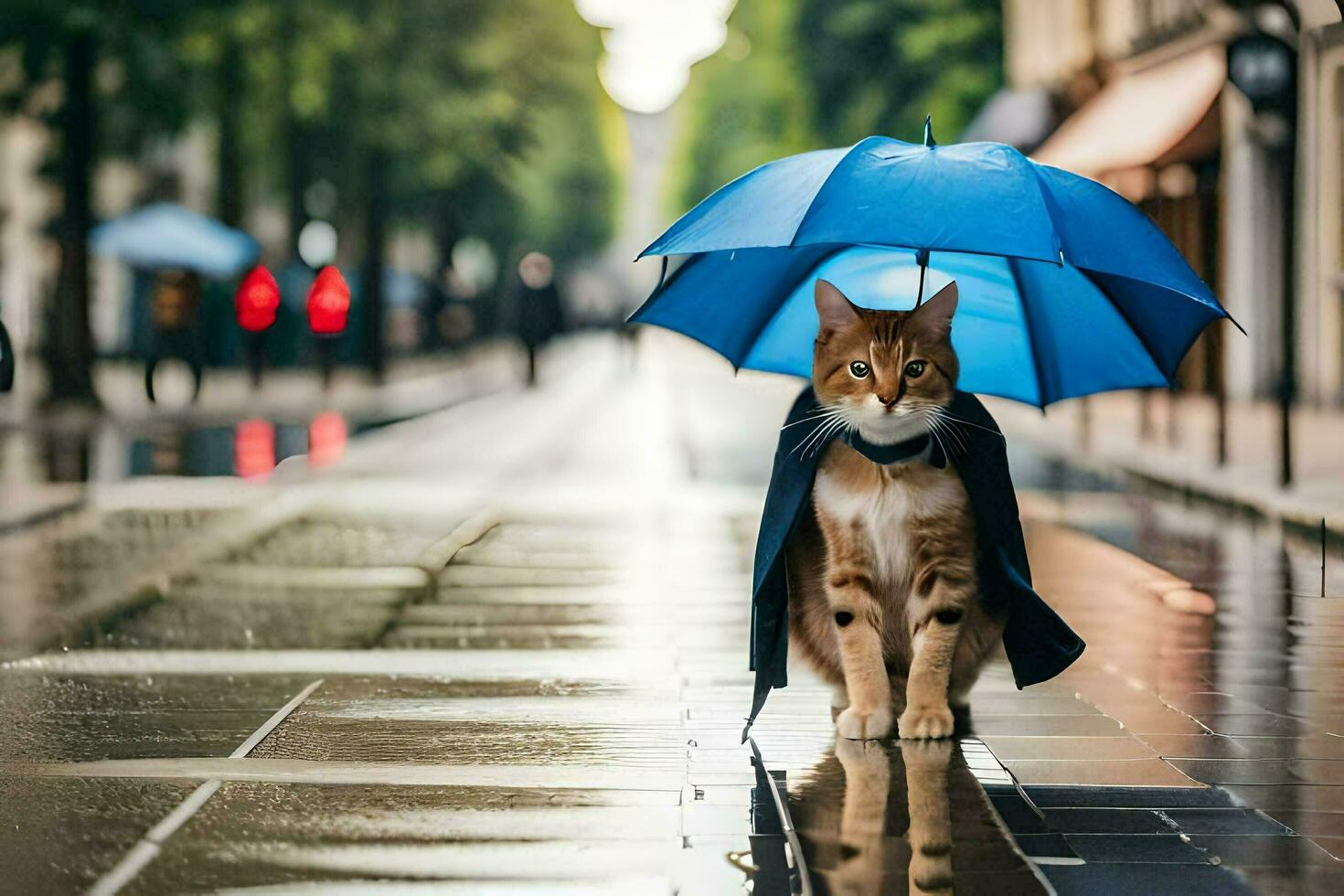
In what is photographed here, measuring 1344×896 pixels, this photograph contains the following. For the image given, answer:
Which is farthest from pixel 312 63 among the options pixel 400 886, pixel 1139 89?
pixel 400 886

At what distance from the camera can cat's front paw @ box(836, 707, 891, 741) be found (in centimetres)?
641

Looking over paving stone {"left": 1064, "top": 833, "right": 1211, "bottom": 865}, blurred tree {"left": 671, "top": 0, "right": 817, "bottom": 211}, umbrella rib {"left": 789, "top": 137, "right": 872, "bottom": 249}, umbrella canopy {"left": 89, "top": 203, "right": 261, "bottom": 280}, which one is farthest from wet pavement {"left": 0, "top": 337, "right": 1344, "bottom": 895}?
blurred tree {"left": 671, "top": 0, "right": 817, "bottom": 211}

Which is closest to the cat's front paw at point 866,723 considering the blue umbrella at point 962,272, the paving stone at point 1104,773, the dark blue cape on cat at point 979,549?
the dark blue cape on cat at point 979,549

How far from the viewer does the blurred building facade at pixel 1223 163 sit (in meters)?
27.0

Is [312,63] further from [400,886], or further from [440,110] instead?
[400,886]

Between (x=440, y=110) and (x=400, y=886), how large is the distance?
119ft

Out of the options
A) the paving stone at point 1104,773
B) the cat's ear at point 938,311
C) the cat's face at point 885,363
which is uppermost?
the cat's ear at point 938,311

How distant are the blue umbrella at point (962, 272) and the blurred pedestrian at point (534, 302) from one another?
28697mm

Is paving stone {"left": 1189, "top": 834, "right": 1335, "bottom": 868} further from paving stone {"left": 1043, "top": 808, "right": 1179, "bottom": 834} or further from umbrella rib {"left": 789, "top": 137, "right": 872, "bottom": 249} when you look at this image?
umbrella rib {"left": 789, "top": 137, "right": 872, "bottom": 249}

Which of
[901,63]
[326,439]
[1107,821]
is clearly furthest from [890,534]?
[901,63]

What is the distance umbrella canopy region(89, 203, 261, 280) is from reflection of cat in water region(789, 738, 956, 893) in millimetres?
25223

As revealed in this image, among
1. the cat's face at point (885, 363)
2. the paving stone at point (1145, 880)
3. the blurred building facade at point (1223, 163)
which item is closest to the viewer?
the paving stone at point (1145, 880)

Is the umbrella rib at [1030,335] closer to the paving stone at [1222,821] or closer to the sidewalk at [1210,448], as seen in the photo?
the paving stone at [1222,821]

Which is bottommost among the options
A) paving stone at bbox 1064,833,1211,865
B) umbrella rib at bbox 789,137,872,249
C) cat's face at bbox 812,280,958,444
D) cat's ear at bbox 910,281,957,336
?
paving stone at bbox 1064,833,1211,865
